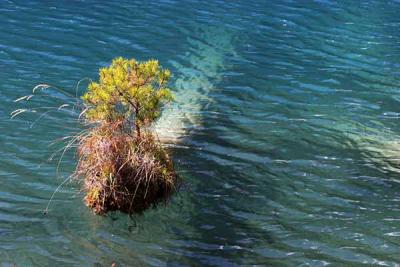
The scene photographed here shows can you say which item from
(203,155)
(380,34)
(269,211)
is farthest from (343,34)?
(269,211)

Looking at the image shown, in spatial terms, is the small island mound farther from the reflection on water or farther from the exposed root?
the reflection on water

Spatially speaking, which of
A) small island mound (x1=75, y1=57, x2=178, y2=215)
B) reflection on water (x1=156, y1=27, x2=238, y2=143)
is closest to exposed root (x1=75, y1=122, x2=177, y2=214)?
small island mound (x1=75, y1=57, x2=178, y2=215)

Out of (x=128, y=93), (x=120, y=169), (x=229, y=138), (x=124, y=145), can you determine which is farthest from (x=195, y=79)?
(x=120, y=169)

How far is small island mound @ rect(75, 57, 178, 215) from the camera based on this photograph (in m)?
15.4

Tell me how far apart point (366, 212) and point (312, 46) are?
18354 millimetres

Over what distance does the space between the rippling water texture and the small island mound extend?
A: 63 centimetres

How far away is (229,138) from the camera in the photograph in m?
21.2

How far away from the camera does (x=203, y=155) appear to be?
19.7 m

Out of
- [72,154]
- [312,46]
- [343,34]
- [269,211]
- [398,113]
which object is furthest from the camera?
[343,34]

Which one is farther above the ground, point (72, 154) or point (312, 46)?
point (312, 46)

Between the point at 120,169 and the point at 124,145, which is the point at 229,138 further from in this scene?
the point at 120,169

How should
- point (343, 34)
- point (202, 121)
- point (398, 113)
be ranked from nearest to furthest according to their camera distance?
point (202, 121), point (398, 113), point (343, 34)

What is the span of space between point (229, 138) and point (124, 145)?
6.40 m

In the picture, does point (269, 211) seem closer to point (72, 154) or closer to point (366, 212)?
point (366, 212)
